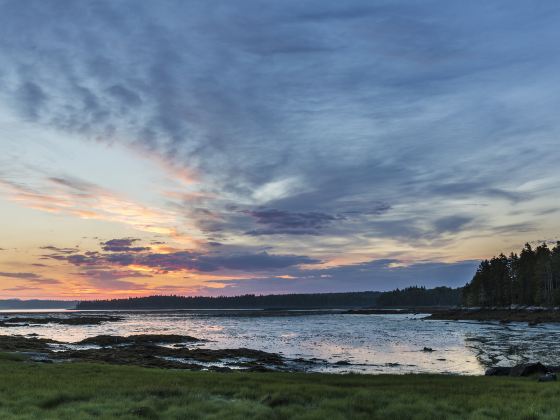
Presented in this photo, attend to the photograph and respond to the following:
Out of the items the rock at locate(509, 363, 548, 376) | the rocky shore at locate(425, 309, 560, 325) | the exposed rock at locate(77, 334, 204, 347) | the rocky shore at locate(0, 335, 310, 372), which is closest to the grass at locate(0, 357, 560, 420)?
the rock at locate(509, 363, 548, 376)

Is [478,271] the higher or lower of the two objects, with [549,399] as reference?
higher

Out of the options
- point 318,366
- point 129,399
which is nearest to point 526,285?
point 318,366

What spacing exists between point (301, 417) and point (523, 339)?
59.1m

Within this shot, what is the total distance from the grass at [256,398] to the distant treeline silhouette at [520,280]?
113307 mm

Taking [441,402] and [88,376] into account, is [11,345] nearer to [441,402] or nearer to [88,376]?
[88,376]

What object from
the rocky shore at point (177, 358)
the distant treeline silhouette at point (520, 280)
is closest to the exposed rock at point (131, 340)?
the rocky shore at point (177, 358)

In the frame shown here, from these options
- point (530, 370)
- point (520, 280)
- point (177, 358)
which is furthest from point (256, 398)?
point (520, 280)

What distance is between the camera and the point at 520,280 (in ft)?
452

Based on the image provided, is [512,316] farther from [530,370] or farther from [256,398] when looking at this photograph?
[256,398]

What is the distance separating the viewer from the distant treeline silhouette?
407ft

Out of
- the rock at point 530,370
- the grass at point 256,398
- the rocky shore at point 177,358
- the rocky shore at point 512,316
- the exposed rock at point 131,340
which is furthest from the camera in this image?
the rocky shore at point 512,316

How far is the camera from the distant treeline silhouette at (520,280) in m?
124

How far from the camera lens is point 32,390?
20.4 m

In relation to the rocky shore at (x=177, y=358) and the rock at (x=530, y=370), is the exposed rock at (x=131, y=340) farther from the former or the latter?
the rock at (x=530, y=370)
